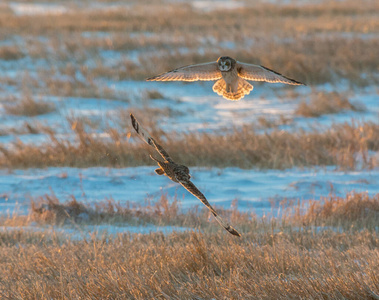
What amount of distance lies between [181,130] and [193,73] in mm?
6672

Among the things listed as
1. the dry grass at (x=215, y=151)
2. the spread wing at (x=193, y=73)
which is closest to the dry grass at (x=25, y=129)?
the dry grass at (x=215, y=151)

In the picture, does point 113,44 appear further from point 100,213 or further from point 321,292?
point 321,292

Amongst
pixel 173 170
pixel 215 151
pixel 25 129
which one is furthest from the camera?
pixel 25 129

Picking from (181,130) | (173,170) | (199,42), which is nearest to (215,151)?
(181,130)

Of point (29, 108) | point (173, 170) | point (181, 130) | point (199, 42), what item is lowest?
point (173, 170)

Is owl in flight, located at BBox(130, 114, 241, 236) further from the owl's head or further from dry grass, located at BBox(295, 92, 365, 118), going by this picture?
dry grass, located at BBox(295, 92, 365, 118)

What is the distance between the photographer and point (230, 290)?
3.91 meters

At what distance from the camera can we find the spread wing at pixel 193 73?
158 inches

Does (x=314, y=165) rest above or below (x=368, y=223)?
above

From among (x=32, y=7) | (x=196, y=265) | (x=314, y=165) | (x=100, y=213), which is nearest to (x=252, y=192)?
(x=314, y=165)

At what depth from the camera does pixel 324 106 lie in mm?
12117

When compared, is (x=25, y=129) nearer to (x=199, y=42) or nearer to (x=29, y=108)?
(x=29, y=108)

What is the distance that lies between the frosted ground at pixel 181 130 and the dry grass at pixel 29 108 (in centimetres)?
15

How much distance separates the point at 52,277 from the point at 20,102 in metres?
8.57
